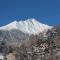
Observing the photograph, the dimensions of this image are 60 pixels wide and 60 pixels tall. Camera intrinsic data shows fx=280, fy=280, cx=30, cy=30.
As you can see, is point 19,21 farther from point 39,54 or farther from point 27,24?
point 39,54

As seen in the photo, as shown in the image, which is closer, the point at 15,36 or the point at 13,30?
the point at 15,36

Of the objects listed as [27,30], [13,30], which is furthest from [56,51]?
[27,30]

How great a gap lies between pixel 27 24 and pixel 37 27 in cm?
402

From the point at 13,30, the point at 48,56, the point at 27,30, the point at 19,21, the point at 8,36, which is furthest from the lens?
the point at 19,21

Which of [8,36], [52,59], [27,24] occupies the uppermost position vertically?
[27,24]

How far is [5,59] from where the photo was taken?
33.5 meters

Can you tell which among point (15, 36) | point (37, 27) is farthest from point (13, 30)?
point (37, 27)

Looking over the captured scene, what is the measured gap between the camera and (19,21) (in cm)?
11038

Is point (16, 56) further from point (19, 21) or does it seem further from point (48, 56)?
point (19, 21)

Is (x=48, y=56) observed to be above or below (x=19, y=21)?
below

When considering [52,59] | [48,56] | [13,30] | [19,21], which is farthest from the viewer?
[19,21]

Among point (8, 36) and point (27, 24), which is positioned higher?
point (27, 24)

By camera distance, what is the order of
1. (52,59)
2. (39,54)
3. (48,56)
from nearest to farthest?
(52,59) < (48,56) < (39,54)

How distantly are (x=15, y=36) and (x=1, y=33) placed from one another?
447 centimetres
